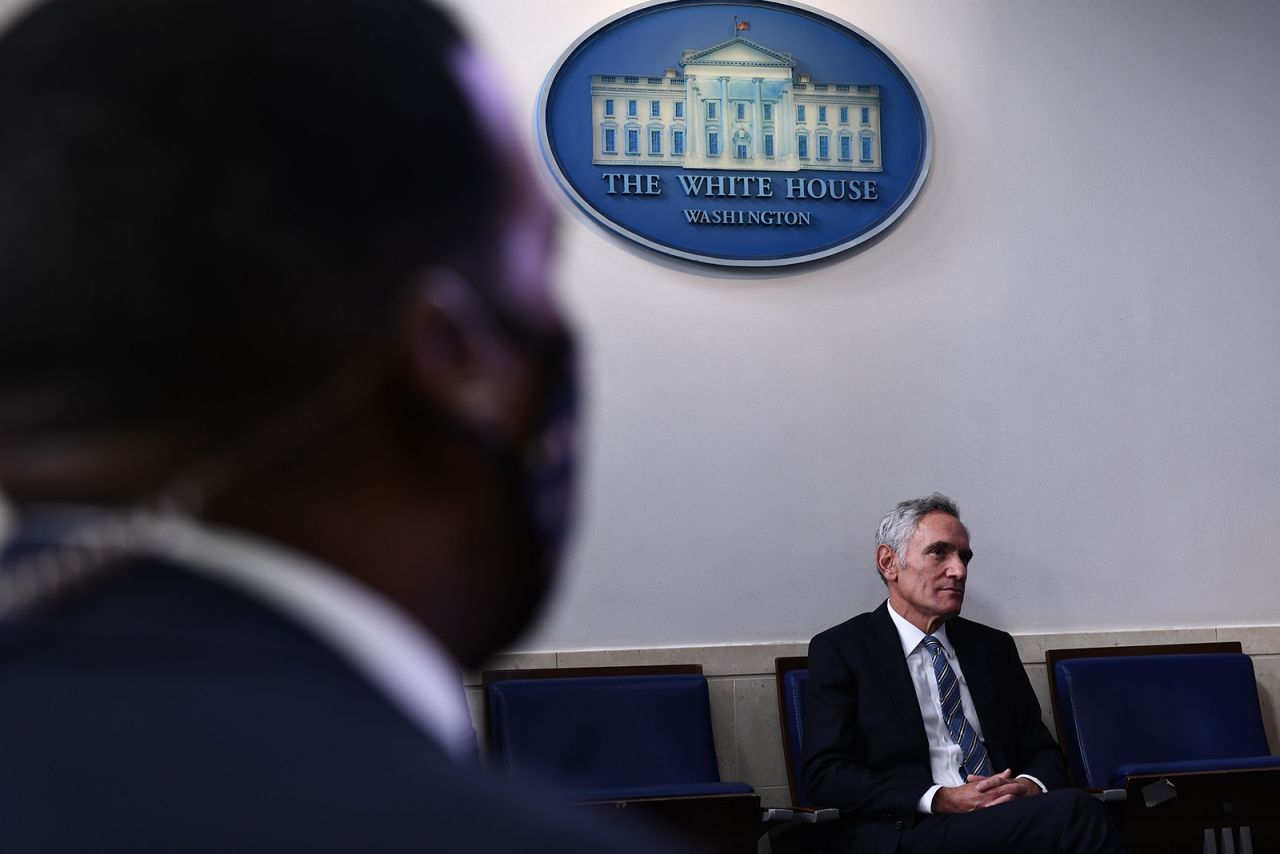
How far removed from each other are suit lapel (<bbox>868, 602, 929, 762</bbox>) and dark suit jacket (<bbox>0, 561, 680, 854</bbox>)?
151 inches

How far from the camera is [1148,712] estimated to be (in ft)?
15.1

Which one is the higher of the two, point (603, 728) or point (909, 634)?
point (909, 634)

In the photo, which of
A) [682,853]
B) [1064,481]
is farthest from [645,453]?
[682,853]

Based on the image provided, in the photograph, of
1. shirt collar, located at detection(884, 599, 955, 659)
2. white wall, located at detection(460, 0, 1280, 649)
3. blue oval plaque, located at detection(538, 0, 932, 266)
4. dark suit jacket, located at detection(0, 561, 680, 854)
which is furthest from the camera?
blue oval plaque, located at detection(538, 0, 932, 266)

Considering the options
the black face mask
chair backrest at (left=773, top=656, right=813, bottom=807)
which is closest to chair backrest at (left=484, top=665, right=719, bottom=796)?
chair backrest at (left=773, top=656, right=813, bottom=807)

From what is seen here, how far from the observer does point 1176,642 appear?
4941 millimetres

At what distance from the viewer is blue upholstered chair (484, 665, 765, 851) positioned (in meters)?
4.14

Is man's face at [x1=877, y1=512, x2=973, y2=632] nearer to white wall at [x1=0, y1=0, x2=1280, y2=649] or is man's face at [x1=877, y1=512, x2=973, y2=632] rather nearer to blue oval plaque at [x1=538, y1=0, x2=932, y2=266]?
white wall at [x1=0, y1=0, x2=1280, y2=649]

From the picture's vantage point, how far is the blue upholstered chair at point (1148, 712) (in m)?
4.54

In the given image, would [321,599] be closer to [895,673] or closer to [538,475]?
[538,475]

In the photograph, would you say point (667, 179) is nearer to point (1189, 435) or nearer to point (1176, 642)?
point (1189, 435)

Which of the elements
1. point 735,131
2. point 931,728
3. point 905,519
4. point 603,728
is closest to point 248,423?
point 603,728

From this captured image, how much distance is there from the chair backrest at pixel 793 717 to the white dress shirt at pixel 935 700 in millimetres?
344

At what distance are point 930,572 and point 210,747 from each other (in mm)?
4086
